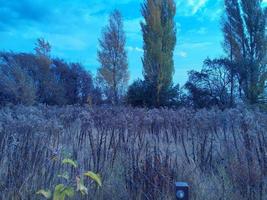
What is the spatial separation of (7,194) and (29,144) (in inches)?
25.4

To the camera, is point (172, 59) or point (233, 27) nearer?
point (233, 27)

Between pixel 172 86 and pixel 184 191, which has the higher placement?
pixel 172 86

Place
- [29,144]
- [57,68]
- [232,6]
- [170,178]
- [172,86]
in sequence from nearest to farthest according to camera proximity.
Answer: [170,178] → [29,144] → [232,6] → [172,86] → [57,68]

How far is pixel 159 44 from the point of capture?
832 inches

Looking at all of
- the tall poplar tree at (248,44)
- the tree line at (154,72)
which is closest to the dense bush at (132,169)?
the tree line at (154,72)

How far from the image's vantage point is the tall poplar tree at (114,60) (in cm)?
2283

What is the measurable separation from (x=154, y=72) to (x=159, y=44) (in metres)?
2.07

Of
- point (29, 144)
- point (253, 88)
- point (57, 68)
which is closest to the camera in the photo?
point (29, 144)

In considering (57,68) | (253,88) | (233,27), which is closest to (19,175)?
(253,88)

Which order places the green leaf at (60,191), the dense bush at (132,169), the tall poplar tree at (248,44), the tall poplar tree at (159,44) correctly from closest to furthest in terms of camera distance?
the green leaf at (60,191), the dense bush at (132,169), the tall poplar tree at (248,44), the tall poplar tree at (159,44)

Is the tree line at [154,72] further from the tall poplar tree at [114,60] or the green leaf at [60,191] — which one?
the green leaf at [60,191]

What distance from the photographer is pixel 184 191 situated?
228cm

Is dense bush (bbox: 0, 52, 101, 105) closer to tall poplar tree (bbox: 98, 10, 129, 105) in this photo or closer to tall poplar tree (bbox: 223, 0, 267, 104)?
tall poplar tree (bbox: 98, 10, 129, 105)

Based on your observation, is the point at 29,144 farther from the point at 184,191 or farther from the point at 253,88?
the point at 253,88
